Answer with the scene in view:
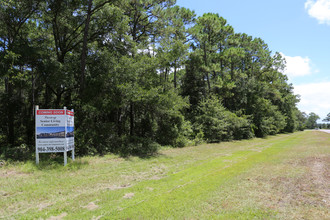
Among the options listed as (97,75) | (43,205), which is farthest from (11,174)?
(97,75)

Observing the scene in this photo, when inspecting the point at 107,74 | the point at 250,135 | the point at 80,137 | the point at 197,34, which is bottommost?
the point at 250,135

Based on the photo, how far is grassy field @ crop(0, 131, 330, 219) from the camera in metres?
4.24

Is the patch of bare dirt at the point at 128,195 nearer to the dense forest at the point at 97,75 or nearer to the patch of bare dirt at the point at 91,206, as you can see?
the patch of bare dirt at the point at 91,206

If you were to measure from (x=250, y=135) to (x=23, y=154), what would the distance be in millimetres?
28791

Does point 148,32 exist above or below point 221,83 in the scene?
above

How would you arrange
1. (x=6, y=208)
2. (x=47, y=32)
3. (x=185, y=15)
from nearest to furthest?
(x=6, y=208) → (x=47, y=32) → (x=185, y=15)

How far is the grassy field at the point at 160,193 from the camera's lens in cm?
424

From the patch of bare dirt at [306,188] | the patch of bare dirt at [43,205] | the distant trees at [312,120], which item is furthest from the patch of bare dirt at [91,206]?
the distant trees at [312,120]

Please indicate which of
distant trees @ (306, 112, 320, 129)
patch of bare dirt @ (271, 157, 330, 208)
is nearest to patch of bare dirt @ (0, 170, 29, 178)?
patch of bare dirt @ (271, 157, 330, 208)

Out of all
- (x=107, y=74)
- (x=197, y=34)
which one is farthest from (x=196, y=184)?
(x=197, y=34)

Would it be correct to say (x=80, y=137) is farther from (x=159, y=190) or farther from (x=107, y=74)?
(x=159, y=190)

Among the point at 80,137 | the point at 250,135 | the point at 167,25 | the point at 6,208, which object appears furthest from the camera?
the point at 250,135

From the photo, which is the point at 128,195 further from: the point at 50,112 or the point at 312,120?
the point at 312,120

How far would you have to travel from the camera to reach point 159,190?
5.77 metres
